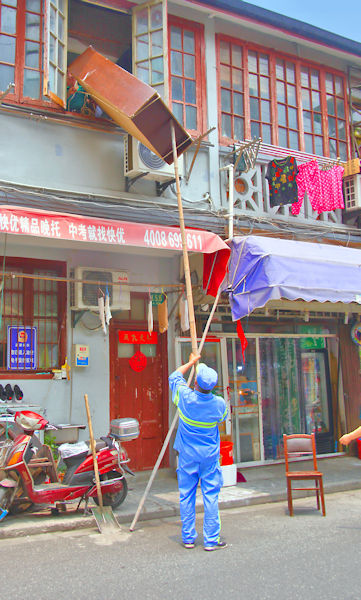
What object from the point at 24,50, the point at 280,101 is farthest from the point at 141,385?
the point at 280,101

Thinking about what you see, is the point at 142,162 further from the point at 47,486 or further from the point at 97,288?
the point at 47,486

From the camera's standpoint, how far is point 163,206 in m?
9.19

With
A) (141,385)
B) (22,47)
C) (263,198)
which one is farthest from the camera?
(263,198)

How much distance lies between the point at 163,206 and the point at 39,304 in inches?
102

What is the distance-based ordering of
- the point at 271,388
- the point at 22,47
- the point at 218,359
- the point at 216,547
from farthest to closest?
the point at 271,388
the point at 218,359
the point at 22,47
the point at 216,547

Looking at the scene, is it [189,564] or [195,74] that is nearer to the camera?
[189,564]

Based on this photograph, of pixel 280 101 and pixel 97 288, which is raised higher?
pixel 280 101

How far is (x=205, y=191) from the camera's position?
9.80 m

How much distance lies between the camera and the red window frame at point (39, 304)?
27.5 feet

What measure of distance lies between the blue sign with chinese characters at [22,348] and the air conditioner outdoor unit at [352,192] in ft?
22.0

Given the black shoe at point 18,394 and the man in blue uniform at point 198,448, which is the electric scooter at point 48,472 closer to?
the black shoe at point 18,394

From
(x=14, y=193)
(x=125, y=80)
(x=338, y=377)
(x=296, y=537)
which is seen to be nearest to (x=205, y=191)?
(x=125, y=80)

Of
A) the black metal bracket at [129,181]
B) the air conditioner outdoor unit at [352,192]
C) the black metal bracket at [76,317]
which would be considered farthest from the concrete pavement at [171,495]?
the air conditioner outdoor unit at [352,192]

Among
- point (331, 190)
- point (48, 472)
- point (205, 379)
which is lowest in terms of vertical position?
point (48, 472)
